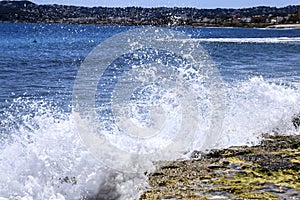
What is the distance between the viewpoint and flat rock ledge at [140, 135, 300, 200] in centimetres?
575

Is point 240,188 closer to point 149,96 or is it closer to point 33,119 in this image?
point 33,119

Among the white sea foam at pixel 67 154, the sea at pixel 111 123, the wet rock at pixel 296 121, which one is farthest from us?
the wet rock at pixel 296 121

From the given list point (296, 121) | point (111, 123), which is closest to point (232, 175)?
point (111, 123)

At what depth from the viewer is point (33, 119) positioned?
10297 mm

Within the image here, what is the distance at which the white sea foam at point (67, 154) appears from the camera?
20.9 feet

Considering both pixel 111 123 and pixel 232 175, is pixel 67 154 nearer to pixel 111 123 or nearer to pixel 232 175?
pixel 232 175

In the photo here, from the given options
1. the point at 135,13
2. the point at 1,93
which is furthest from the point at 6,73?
the point at 135,13

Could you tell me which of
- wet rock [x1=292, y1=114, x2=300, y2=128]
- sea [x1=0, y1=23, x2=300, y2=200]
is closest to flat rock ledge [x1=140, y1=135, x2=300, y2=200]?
sea [x1=0, y1=23, x2=300, y2=200]

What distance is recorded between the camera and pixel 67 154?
737cm

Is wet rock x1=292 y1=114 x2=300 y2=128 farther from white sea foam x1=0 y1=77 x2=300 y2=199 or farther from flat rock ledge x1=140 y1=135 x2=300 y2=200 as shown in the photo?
flat rock ledge x1=140 y1=135 x2=300 y2=200

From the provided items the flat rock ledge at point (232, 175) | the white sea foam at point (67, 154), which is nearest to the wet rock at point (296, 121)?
the white sea foam at point (67, 154)

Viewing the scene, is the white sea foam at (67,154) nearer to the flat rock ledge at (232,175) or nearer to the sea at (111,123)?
the sea at (111,123)

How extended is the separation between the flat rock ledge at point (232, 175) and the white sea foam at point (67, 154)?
41 cm

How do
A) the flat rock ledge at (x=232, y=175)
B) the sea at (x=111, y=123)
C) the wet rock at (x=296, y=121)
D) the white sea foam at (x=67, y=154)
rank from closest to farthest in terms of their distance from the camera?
the flat rock ledge at (x=232, y=175), the white sea foam at (x=67, y=154), the sea at (x=111, y=123), the wet rock at (x=296, y=121)
